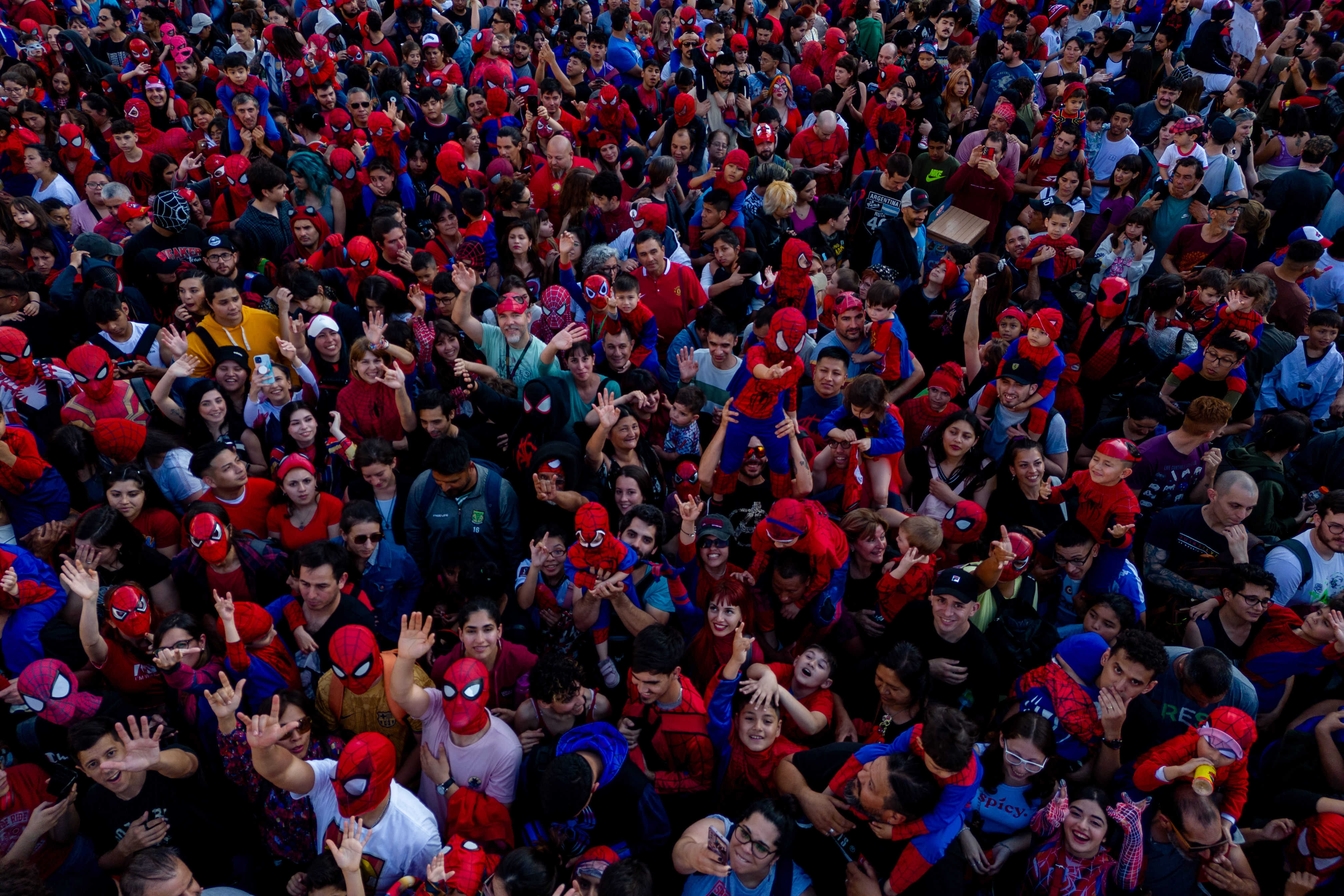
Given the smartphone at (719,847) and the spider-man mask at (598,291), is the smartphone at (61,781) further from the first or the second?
the spider-man mask at (598,291)

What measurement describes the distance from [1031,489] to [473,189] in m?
4.87

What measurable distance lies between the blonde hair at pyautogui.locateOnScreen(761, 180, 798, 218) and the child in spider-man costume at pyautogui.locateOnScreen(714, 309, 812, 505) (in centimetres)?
222

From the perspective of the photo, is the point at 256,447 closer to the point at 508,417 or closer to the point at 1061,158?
the point at 508,417

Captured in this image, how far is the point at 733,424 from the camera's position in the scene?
4.54 meters

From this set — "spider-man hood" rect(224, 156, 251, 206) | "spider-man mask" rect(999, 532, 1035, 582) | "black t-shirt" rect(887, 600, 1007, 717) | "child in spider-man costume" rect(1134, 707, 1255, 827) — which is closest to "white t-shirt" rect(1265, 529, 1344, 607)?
"child in spider-man costume" rect(1134, 707, 1255, 827)

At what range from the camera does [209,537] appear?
12.5 feet

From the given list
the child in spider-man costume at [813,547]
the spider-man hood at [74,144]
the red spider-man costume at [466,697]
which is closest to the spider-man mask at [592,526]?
the red spider-man costume at [466,697]

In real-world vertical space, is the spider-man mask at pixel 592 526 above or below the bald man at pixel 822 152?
below

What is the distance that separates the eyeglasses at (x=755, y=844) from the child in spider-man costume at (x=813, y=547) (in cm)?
140

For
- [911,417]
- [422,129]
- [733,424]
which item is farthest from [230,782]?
[422,129]

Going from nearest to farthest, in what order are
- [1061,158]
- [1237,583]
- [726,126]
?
[1237,583] → [1061,158] → [726,126]

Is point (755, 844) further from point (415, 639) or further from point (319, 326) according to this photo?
point (319, 326)

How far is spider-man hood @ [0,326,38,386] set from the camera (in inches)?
174

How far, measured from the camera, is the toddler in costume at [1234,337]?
17.2ft
